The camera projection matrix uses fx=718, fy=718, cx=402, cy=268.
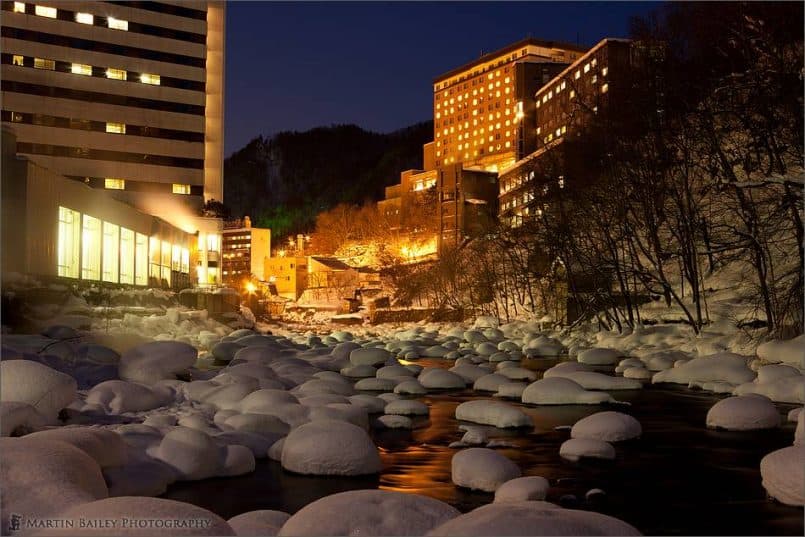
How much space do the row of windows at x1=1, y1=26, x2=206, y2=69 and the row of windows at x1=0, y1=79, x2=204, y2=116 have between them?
3633mm

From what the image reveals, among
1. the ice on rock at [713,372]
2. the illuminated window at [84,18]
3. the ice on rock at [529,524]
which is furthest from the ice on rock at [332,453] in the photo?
the illuminated window at [84,18]

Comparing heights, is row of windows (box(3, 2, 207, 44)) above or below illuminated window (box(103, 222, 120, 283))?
above

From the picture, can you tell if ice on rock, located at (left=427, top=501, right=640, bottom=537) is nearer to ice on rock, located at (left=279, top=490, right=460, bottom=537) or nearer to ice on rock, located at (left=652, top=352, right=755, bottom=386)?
ice on rock, located at (left=279, top=490, right=460, bottom=537)

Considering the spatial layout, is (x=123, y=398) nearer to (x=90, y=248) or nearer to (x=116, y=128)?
(x=90, y=248)

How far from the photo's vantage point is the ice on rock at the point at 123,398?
8.92 meters

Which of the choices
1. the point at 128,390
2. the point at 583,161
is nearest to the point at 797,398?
the point at 128,390

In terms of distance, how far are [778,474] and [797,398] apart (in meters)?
5.06

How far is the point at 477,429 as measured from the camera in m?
8.62

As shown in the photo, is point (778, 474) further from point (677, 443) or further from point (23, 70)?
point (23, 70)

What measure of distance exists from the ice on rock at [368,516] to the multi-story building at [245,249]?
101 metres

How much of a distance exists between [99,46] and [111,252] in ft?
129

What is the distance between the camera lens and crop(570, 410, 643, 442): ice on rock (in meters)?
8.02

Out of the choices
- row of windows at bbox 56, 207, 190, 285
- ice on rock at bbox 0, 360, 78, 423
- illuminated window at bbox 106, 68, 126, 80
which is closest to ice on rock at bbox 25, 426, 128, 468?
ice on rock at bbox 0, 360, 78, 423

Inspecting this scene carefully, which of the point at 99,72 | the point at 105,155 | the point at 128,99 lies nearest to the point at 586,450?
the point at 105,155
